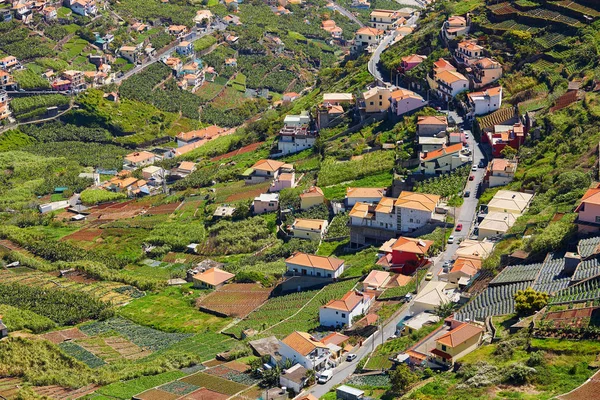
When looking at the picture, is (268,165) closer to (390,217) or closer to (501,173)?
(390,217)

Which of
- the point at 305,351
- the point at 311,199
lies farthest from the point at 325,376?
the point at 311,199

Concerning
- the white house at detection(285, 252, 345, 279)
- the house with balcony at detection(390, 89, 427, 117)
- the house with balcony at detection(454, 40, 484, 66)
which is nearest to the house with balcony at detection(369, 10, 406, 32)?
the house with balcony at detection(454, 40, 484, 66)

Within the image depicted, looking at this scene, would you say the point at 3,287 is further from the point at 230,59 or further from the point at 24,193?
the point at 230,59

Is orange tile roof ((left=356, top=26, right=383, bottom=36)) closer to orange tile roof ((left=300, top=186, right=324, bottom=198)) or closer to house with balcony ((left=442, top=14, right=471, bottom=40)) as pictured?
house with balcony ((left=442, top=14, right=471, bottom=40))

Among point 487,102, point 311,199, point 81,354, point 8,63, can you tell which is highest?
point 487,102

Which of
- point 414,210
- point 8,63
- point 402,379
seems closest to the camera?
point 402,379

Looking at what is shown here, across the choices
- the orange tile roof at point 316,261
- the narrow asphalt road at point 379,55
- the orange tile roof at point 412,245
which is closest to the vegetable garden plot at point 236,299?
the orange tile roof at point 316,261

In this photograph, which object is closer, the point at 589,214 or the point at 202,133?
the point at 589,214
